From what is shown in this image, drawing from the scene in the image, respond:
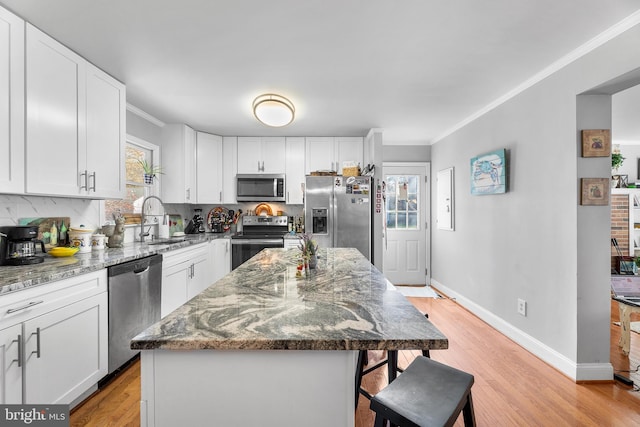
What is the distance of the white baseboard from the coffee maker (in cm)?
379

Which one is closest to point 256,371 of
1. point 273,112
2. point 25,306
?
point 25,306

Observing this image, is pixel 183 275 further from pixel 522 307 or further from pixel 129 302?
pixel 522 307

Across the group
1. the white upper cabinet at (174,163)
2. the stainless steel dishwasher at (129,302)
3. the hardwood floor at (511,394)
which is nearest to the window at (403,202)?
the hardwood floor at (511,394)

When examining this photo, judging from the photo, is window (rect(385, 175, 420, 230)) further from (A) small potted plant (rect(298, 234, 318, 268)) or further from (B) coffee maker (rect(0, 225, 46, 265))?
(B) coffee maker (rect(0, 225, 46, 265))

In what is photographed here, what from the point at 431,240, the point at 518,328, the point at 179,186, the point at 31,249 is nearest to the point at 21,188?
the point at 31,249

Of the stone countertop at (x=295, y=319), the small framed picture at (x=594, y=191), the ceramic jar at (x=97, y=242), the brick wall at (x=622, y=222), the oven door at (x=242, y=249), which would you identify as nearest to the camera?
the stone countertop at (x=295, y=319)

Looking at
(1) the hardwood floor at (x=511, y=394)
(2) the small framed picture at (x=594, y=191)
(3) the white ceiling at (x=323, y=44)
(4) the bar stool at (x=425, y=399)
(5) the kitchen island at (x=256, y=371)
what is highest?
(3) the white ceiling at (x=323, y=44)

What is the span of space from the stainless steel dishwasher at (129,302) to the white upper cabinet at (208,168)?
1844 millimetres

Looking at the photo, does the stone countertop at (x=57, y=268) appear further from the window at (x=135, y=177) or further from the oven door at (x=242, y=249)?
the oven door at (x=242, y=249)

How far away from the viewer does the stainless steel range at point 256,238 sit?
4191mm

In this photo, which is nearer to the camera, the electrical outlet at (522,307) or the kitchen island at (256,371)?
the kitchen island at (256,371)

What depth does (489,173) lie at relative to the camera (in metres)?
3.15

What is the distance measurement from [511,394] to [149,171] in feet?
13.8

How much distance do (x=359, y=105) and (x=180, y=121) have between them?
233cm
